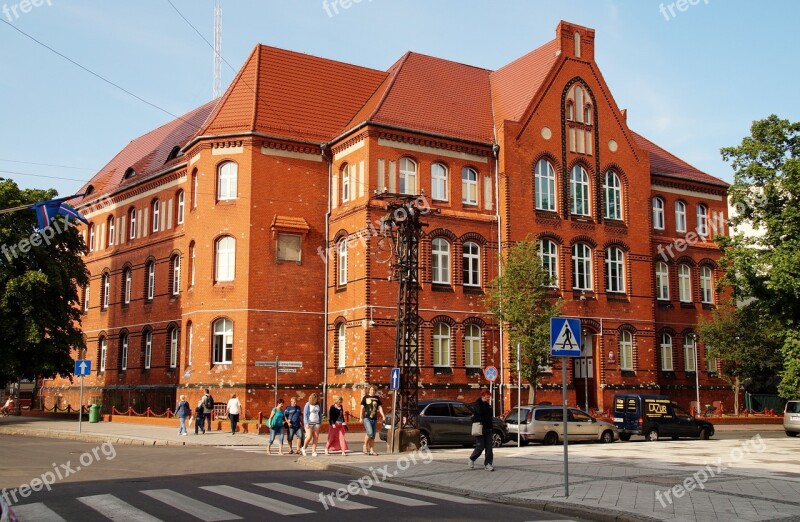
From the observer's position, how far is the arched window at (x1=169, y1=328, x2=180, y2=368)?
137ft

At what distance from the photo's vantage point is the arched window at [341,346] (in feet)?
121

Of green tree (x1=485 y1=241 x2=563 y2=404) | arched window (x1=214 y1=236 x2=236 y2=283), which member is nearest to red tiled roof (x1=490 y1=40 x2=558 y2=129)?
green tree (x1=485 y1=241 x2=563 y2=404)

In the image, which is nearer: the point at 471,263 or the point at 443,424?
the point at 443,424

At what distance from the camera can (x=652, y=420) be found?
31.0m

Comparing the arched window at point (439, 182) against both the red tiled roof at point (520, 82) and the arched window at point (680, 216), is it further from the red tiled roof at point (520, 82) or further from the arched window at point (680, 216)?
the arched window at point (680, 216)

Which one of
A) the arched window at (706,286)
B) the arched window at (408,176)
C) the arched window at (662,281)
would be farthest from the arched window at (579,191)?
the arched window at (706,286)

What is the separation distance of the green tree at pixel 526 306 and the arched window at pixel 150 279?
19872 mm

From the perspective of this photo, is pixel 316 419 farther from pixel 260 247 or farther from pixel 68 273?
pixel 68 273

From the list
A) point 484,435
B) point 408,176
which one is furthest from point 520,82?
point 484,435

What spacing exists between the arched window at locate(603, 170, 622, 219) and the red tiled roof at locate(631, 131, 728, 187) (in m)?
3.93

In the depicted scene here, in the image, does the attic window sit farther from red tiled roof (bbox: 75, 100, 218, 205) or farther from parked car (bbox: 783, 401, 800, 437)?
parked car (bbox: 783, 401, 800, 437)

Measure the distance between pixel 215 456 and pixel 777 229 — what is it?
77.5 feet

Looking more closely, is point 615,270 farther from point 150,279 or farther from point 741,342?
point 150,279

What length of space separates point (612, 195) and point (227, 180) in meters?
18.9
